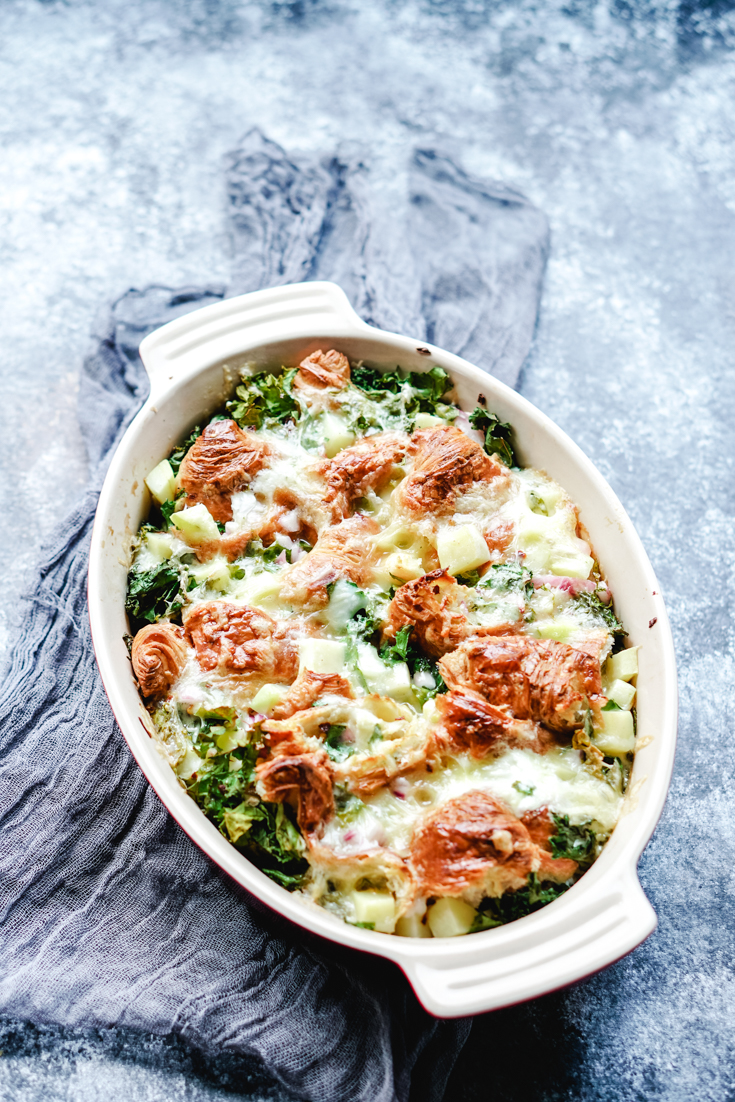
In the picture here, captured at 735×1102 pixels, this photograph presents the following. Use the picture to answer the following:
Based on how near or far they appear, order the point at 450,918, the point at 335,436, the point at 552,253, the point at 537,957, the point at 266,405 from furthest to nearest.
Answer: the point at 552,253, the point at 266,405, the point at 335,436, the point at 450,918, the point at 537,957

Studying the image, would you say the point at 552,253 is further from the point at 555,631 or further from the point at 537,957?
the point at 537,957

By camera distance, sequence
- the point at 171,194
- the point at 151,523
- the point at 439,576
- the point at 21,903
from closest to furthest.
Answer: the point at 439,576 → the point at 21,903 → the point at 151,523 → the point at 171,194

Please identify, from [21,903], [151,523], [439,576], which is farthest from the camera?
[151,523]

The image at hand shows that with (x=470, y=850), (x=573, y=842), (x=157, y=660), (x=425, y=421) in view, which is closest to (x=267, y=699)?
(x=157, y=660)

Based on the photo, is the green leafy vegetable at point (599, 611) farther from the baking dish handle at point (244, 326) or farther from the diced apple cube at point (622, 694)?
the baking dish handle at point (244, 326)

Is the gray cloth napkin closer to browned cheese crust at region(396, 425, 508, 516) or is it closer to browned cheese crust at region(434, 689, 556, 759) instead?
browned cheese crust at region(434, 689, 556, 759)

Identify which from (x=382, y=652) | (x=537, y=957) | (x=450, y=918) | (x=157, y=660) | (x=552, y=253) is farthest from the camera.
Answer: (x=552, y=253)

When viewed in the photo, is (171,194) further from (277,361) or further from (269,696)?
(269,696)

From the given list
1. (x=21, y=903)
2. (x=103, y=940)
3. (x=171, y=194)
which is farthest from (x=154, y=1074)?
(x=171, y=194)
